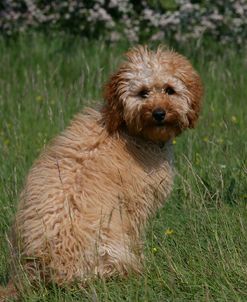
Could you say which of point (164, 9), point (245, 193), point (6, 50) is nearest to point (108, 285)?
point (245, 193)

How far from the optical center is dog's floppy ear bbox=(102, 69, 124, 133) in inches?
225

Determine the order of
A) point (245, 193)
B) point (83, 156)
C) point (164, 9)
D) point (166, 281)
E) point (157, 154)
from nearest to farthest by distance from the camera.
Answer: point (166, 281)
point (83, 156)
point (157, 154)
point (245, 193)
point (164, 9)

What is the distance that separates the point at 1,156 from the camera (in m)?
7.21

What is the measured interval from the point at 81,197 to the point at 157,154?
76 cm

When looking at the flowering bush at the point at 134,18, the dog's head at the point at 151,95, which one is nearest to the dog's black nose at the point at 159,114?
the dog's head at the point at 151,95

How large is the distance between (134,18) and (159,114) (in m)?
5.96

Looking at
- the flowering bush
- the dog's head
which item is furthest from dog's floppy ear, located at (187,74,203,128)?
the flowering bush

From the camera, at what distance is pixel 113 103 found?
5.78 m

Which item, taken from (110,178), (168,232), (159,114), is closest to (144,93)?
(159,114)

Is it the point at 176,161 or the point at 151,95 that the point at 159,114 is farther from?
the point at 176,161

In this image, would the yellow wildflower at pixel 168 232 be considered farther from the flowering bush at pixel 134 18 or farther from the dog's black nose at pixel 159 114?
the flowering bush at pixel 134 18

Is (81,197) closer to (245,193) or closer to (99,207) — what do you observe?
(99,207)

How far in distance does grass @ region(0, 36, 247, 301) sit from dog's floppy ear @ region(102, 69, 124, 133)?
0.51 m

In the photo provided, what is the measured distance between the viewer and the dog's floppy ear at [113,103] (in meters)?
5.71
